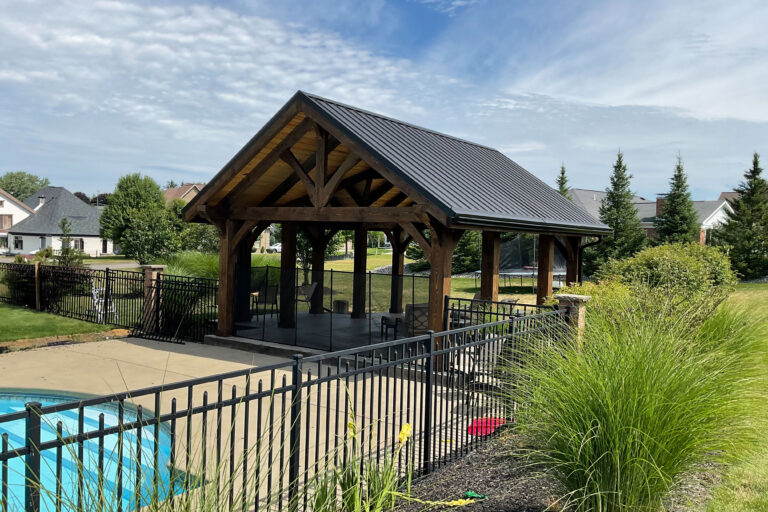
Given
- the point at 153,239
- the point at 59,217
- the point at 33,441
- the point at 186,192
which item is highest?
the point at 186,192

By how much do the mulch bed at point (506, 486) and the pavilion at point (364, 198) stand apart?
4471mm

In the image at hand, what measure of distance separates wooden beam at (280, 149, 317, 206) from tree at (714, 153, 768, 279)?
2940cm

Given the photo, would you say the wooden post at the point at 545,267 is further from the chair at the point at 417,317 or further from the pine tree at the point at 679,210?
the pine tree at the point at 679,210

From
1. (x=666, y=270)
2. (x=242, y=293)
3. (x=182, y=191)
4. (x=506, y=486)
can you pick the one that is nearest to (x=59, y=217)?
(x=182, y=191)

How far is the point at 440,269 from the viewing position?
31.2 feet

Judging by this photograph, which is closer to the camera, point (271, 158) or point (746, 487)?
point (746, 487)

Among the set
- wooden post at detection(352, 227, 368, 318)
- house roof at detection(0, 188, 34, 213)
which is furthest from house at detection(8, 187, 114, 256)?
wooden post at detection(352, 227, 368, 318)

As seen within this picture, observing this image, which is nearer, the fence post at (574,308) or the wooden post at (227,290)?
the fence post at (574,308)

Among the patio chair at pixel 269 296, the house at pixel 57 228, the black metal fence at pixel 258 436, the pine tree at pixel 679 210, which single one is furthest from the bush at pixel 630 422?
the house at pixel 57 228

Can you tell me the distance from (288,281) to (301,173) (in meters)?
2.37

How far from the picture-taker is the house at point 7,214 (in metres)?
65.7

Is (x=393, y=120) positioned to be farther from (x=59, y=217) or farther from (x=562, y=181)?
(x=59, y=217)

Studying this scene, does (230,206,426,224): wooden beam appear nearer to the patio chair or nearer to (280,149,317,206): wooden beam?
(280,149,317,206): wooden beam

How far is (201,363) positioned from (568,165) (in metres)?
34.0
